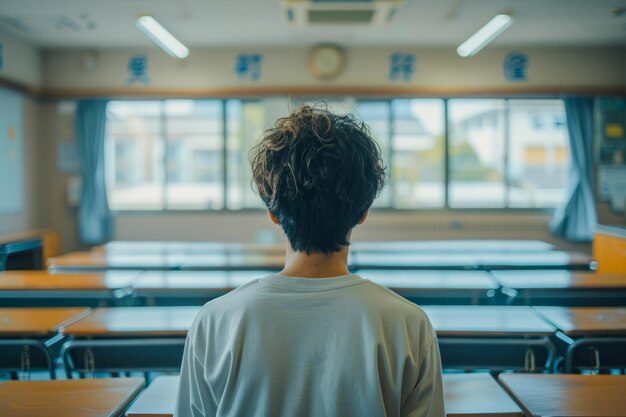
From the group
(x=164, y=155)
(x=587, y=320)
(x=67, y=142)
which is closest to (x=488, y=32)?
(x=587, y=320)

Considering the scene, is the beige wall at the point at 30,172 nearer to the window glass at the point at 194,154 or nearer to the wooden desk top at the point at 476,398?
the window glass at the point at 194,154

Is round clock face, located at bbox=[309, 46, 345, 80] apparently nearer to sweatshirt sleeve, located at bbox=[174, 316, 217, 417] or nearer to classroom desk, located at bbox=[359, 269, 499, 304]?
classroom desk, located at bbox=[359, 269, 499, 304]

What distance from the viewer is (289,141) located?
34.8 inches

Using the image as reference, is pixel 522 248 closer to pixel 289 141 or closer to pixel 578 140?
pixel 578 140

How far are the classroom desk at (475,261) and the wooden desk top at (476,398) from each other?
2.09 m

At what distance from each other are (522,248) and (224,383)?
4486 millimetres

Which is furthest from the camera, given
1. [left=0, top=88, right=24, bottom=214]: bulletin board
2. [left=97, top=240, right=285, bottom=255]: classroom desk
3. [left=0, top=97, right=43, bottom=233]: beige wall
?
[left=0, top=97, right=43, bottom=233]: beige wall

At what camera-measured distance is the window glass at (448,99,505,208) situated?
21.3 ft

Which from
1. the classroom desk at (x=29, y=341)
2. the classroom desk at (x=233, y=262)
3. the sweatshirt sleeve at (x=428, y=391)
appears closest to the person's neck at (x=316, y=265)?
the sweatshirt sleeve at (x=428, y=391)

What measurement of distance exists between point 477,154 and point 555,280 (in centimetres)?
359

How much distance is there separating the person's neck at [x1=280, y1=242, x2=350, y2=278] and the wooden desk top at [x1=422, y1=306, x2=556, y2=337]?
52.9 inches

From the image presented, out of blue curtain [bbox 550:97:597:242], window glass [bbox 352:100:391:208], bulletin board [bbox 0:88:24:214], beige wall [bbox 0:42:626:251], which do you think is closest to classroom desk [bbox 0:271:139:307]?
bulletin board [bbox 0:88:24:214]

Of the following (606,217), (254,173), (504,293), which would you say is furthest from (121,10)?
(606,217)

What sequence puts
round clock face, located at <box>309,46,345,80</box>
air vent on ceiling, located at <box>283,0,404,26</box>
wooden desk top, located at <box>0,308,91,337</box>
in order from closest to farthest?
wooden desk top, located at <box>0,308,91,337</box> → air vent on ceiling, located at <box>283,0,404,26</box> → round clock face, located at <box>309,46,345,80</box>
